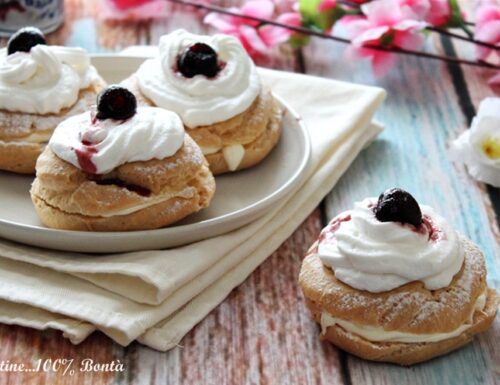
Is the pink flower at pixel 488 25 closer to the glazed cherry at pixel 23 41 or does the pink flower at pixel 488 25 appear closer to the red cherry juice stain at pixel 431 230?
the red cherry juice stain at pixel 431 230

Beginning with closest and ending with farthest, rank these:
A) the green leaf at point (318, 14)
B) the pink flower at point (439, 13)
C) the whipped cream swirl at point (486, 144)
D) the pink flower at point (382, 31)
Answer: the whipped cream swirl at point (486, 144) → the pink flower at point (382, 31) → the pink flower at point (439, 13) → the green leaf at point (318, 14)

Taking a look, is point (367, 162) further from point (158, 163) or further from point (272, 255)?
point (158, 163)

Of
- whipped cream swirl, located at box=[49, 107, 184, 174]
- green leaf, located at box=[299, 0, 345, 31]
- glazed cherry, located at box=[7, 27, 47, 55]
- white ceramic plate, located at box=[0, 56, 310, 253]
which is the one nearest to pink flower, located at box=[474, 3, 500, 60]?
green leaf, located at box=[299, 0, 345, 31]

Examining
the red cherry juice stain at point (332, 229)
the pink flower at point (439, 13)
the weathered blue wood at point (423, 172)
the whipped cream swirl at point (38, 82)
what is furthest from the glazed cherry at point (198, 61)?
the pink flower at point (439, 13)

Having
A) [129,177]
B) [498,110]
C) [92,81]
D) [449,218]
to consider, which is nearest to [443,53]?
[498,110]

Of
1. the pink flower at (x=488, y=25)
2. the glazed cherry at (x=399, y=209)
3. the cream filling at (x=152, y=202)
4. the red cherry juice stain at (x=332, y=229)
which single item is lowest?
the cream filling at (x=152, y=202)

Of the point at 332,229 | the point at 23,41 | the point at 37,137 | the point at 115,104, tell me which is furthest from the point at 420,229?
the point at 23,41

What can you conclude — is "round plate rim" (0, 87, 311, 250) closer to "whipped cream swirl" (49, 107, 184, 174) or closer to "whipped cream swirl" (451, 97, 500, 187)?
"whipped cream swirl" (49, 107, 184, 174)
